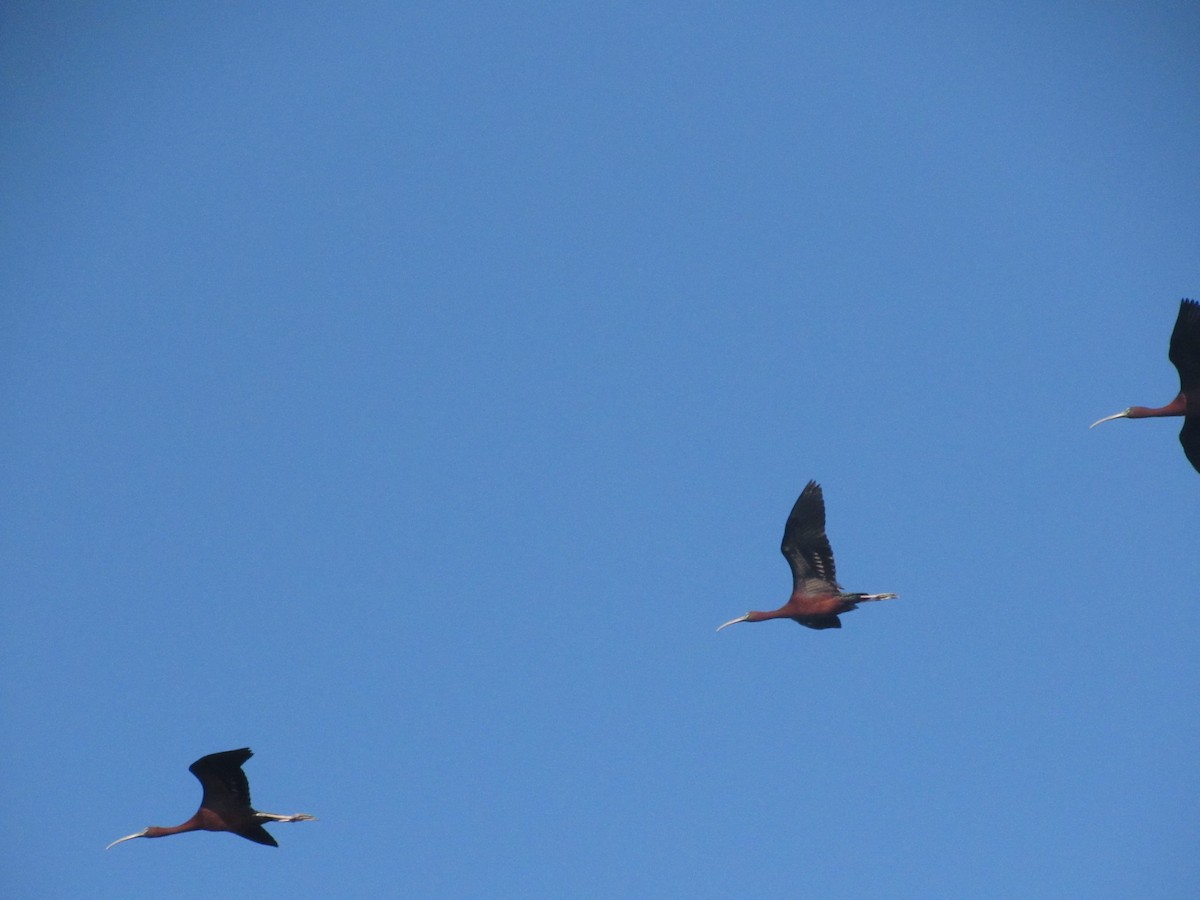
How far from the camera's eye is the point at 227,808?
103 ft

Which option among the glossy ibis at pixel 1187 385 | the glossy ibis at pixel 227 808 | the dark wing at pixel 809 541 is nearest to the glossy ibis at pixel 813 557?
the dark wing at pixel 809 541

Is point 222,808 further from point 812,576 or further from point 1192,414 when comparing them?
point 1192,414

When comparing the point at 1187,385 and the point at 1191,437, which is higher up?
the point at 1187,385

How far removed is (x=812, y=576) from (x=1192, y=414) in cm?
1032

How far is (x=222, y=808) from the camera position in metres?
31.6

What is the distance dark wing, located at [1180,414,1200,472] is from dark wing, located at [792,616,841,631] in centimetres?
982

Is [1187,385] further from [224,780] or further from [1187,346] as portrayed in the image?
[224,780]

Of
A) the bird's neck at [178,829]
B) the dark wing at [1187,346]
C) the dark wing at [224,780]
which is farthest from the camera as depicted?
the dark wing at [1187,346]

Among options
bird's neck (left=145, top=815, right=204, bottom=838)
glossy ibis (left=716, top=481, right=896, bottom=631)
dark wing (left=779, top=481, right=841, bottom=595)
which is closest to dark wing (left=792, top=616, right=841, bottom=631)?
glossy ibis (left=716, top=481, right=896, bottom=631)

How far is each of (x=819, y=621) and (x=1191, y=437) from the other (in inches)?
412

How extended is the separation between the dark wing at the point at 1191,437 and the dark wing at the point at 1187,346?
0.92 m

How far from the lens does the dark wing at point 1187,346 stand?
3219cm

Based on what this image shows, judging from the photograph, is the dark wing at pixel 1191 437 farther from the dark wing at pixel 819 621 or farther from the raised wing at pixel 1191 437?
the dark wing at pixel 819 621

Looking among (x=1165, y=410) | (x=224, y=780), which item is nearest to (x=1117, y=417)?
(x=1165, y=410)
